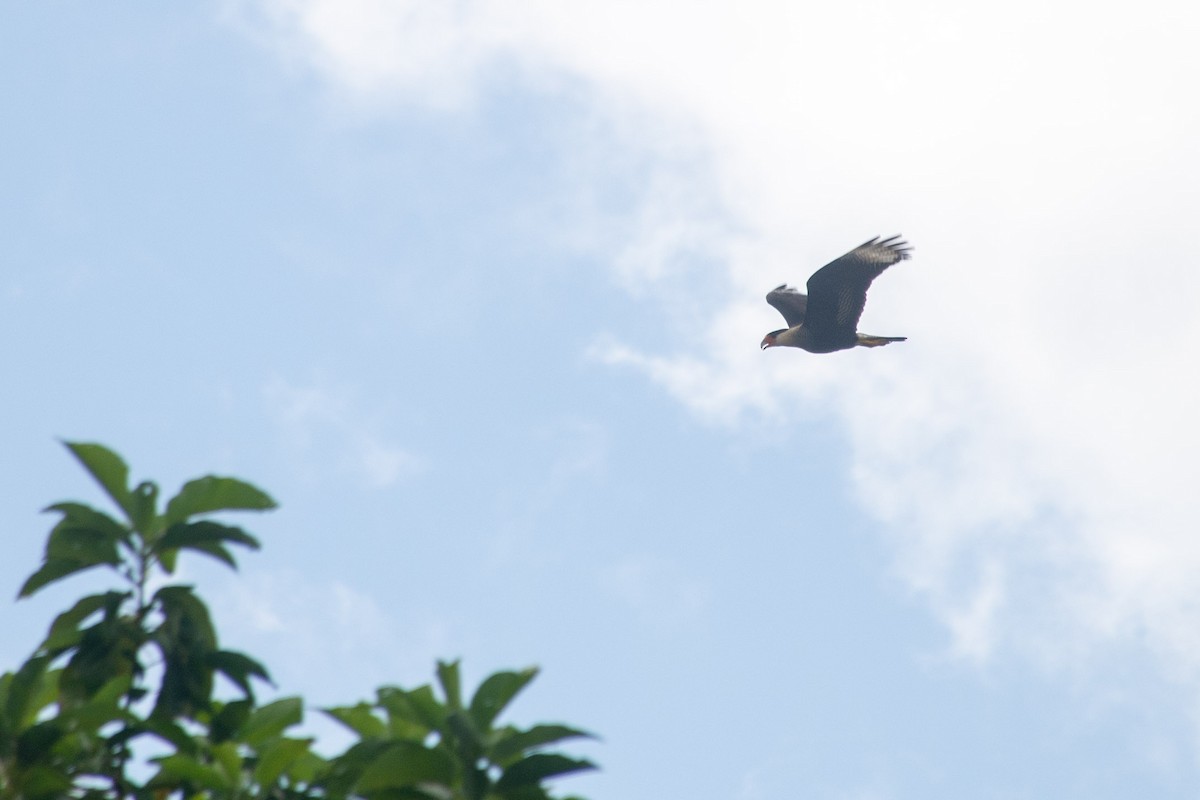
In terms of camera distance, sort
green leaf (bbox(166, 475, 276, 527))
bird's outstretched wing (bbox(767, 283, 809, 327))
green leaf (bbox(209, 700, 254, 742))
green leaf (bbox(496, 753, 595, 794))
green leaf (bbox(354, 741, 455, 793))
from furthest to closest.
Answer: bird's outstretched wing (bbox(767, 283, 809, 327)), green leaf (bbox(209, 700, 254, 742)), green leaf (bbox(166, 475, 276, 527)), green leaf (bbox(496, 753, 595, 794)), green leaf (bbox(354, 741, 455, 793))

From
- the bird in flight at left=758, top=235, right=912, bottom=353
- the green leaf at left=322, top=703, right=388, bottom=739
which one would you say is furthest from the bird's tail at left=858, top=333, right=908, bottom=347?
the green leaf at left=322, top=703, right=388, bottom=739

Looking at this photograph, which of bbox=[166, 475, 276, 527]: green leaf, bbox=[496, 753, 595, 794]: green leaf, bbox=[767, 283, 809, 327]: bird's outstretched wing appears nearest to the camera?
bbox=[496, 753, 595, 794]: green leaf

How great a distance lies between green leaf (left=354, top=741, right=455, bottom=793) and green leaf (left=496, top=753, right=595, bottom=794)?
0.66 feet

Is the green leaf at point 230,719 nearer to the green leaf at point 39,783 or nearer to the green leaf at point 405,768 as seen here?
the green leaf at point 39,783

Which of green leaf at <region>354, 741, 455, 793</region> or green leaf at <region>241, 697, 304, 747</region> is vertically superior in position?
green leaf at <region>241, 697, 304, 747</region>

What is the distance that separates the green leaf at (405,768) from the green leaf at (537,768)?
8.0 inches

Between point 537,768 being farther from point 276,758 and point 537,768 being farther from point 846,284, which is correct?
point 846,284

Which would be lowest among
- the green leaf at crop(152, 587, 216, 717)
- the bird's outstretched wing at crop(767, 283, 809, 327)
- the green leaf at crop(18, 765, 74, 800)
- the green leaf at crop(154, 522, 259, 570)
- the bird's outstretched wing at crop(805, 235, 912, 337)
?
the green leaf at crop(18, 765, 74, 800)

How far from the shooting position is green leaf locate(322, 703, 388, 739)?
5.70 meters

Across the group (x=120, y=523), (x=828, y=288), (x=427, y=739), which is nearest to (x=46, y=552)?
(x=120, y=523)

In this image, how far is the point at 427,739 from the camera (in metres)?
5.78

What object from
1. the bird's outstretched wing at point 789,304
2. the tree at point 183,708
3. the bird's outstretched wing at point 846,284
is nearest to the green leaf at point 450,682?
the tree at point 183,708

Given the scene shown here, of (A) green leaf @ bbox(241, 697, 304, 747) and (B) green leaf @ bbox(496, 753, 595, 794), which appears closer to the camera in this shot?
(B) green leaf @ bbox(496, 753, 595, 794)

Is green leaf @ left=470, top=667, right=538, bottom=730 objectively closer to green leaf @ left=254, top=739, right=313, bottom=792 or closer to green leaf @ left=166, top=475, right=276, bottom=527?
green leaf @ left=254, top=739, right=313, bottom=792
